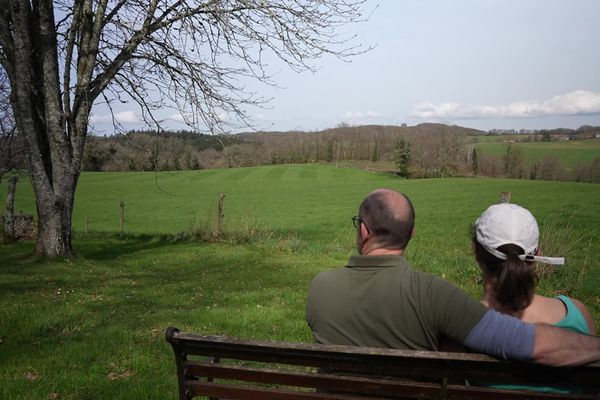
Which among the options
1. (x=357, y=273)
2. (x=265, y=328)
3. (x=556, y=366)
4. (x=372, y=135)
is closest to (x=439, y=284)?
(x=357, y=273)

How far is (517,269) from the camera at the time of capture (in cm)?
213

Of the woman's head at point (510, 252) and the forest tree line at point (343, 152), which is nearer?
the woman's head at point (510, 252)

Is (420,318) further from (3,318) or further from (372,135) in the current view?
(372,135)

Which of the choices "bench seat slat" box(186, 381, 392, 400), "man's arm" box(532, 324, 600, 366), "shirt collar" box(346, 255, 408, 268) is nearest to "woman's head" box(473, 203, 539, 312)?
"man's arm" box(532, 324, 600, 366)

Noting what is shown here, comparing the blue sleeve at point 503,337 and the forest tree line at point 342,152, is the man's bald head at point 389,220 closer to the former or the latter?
the blue sleeve at point 503,337

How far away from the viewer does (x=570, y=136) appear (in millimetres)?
98562

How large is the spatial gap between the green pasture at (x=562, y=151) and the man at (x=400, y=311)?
76.1 metres

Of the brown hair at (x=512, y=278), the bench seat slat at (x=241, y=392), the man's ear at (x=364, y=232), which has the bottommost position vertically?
the bench seat slat at (x=241, y=392)

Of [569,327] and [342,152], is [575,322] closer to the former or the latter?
[569,327]

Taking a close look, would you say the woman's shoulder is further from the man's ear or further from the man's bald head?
the man's ear

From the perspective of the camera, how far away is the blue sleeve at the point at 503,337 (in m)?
1.90

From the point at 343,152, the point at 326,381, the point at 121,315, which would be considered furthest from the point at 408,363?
the point at 343,152

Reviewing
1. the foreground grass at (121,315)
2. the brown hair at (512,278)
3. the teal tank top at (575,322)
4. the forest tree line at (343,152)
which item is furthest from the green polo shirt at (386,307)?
the forest tree line at (343,152)

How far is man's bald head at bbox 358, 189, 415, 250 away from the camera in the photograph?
91.5 inches
